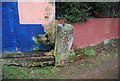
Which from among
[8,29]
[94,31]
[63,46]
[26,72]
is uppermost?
[8,29]

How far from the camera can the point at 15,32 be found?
4652 mm

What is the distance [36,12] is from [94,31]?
7.31 feet

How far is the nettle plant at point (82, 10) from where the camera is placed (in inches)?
187

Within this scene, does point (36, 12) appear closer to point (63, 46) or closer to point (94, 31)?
point (63, 46)

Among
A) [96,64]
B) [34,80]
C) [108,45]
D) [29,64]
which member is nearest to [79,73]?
[96,64]

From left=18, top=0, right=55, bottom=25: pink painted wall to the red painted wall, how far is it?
95cm

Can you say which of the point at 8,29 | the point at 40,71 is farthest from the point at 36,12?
the point at 40,71

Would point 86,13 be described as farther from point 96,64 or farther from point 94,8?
point 96,64

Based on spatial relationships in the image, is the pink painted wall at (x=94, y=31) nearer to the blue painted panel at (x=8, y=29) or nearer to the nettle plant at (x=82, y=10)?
the nettle plant at (x=82, y=10)

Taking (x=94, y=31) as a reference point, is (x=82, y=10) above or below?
above

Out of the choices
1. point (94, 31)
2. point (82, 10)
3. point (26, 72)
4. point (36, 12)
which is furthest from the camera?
point (94, 31)

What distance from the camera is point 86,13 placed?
15.9 ft

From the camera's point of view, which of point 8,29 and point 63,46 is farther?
point 8,29

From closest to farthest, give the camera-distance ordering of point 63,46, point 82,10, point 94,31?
point 63,46, point 82,10, point 94,31
